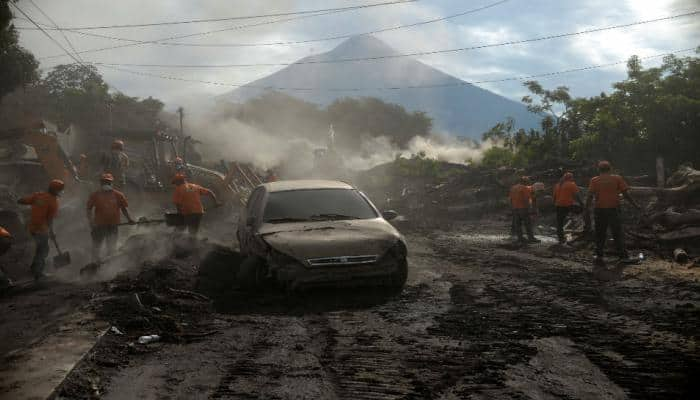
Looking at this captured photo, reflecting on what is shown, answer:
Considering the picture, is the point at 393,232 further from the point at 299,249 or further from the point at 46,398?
the point at 46,398

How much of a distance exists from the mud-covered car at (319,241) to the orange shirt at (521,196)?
7.52 meters

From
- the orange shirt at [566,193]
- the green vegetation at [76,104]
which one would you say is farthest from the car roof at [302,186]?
the green vegetation at [76,104]

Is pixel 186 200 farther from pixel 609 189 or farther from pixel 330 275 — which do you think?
pixel 609 189

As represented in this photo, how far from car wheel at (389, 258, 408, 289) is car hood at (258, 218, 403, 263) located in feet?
1.11

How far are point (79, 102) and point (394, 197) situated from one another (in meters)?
28.9

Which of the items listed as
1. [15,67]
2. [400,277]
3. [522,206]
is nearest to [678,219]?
[522,206]

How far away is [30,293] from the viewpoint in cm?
972

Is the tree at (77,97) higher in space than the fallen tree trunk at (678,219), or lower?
higher

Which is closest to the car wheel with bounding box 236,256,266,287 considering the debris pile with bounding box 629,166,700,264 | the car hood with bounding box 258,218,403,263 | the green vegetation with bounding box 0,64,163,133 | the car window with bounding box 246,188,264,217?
the car hood with bounding box 258,218,403,263

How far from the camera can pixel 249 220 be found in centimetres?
947

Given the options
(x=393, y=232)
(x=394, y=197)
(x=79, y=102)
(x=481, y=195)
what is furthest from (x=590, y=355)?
(x=79, y=102)

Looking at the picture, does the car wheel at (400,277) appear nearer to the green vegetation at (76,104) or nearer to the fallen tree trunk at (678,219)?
the fallen tree trunk at (678,219)

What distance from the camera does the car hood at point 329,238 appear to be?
8.12m

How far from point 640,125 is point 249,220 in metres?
20.5
